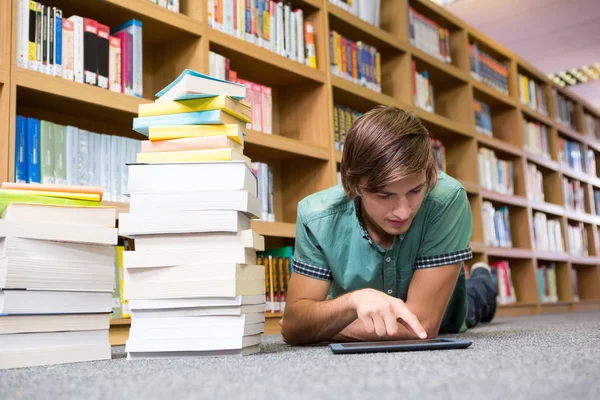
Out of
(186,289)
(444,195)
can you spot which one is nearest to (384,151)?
(444,195)

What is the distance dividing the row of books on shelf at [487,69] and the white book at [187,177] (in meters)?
3.05

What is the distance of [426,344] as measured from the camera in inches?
46.6

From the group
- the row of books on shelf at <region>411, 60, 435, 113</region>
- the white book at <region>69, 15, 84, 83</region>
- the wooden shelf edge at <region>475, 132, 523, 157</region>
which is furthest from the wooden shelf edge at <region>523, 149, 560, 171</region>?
the white book at <region>69, 15, 84, 83</region>

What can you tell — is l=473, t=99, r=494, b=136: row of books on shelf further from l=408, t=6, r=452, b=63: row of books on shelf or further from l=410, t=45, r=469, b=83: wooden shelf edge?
l=408, t=6, r=452, b=63: row of books on shelf

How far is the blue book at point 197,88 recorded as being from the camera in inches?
51.4

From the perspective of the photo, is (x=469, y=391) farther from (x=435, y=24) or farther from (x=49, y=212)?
(x=435, y=24)

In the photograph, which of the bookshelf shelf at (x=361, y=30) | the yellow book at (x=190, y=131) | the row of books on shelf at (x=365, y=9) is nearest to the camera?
the yellow book at (x=190, y=131)

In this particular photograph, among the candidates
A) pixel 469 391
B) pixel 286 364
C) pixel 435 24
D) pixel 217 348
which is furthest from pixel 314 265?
pixel 435 24

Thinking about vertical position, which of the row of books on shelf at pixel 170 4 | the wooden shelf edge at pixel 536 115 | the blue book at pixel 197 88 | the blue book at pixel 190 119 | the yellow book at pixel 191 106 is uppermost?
the wooden shelf edge at pixel 536 115

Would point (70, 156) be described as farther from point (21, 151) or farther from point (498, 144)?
point (498, 144)

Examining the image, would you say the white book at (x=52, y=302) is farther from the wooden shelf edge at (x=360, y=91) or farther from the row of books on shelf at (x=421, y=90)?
the row of books on shelf at (x=421, y=90)

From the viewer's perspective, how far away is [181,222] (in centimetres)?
125

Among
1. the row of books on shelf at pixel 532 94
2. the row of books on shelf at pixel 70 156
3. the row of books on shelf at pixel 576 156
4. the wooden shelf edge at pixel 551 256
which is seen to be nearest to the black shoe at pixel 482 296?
the row of books on shelf at pixel 70 156

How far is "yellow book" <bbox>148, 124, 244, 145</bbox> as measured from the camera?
1.34m
